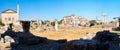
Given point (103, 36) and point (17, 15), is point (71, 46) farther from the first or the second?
point (17, 15)

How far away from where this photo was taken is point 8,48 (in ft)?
49.9

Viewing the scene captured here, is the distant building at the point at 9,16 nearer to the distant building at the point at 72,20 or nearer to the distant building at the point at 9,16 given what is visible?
the distant building at the point at 9,16

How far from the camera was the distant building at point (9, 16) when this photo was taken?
307 ft

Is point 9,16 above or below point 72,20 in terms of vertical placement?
above

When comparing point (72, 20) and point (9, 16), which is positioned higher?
point (9, 16)

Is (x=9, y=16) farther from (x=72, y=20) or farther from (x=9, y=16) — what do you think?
(x=72, y=20)

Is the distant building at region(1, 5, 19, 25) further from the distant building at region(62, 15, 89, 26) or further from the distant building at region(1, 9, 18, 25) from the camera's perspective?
the distant building at region(62, 15, 89, 26)

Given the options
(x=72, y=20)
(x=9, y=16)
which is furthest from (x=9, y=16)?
(x=72, y=20)

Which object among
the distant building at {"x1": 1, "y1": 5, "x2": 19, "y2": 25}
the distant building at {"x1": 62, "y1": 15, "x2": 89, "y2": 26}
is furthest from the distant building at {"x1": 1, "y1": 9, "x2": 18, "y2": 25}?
the distant building at {"x1": 62, "y1": 15, "x2": 89, "y2": 26}

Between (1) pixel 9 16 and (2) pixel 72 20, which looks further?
(1) pixel 9 16

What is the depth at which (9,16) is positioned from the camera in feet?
Result: 312

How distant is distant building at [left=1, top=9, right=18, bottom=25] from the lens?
93.6m

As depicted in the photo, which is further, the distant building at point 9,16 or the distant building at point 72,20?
the distant building at point 9,16

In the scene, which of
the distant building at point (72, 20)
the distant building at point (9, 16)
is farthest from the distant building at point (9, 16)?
the distant building at point (72, 20)
